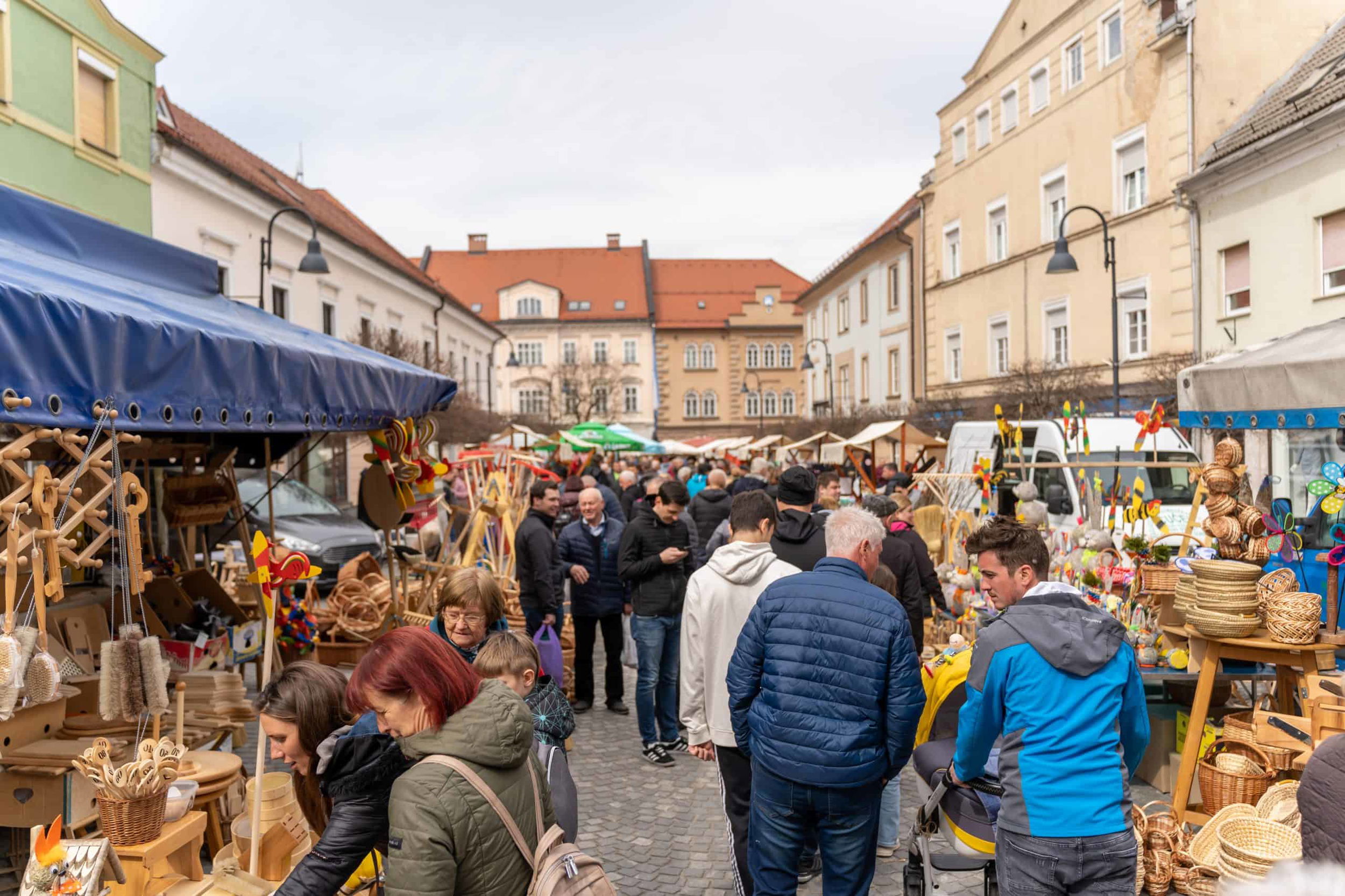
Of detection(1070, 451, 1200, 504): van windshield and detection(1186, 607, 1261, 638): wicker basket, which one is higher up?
detection(1070, 451, 1200, 504): van windshield

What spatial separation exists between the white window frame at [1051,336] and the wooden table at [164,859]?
68.3 feet

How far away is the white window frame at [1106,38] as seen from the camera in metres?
19.8

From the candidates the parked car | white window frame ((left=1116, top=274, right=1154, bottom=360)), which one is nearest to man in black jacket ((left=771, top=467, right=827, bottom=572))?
the parked car

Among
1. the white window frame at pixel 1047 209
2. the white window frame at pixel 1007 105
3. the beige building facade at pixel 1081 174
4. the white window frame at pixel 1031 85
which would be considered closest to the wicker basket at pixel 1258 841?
the beige building facade at pixel 1081 174

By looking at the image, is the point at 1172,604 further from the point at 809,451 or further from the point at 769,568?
the point at 809,451

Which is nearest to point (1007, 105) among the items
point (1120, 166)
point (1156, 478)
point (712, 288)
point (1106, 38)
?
point (1106, 38)

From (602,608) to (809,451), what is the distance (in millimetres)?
20040

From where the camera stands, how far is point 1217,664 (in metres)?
4.83

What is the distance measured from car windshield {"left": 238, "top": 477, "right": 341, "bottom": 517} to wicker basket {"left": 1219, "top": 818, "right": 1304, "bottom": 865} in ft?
37.9

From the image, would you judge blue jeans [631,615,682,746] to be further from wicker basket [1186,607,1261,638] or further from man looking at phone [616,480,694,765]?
wicker basket [1186,607,1261,638]

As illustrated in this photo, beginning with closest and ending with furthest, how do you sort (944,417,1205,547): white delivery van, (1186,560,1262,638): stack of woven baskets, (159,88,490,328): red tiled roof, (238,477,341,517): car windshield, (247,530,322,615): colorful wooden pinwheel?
(247,530,322,615): colorful wooden pinwheel < (1186,560,1262,638): stack of woven baskets < (944,417,1205,547): white delivery van < (238,477,341,517): car windshield < (159,88,490,328): red tiled roof

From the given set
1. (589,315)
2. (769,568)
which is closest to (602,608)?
(769,568)

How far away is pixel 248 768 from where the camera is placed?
6059 millimetres

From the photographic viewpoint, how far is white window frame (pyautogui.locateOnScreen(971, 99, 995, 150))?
25.4 m
